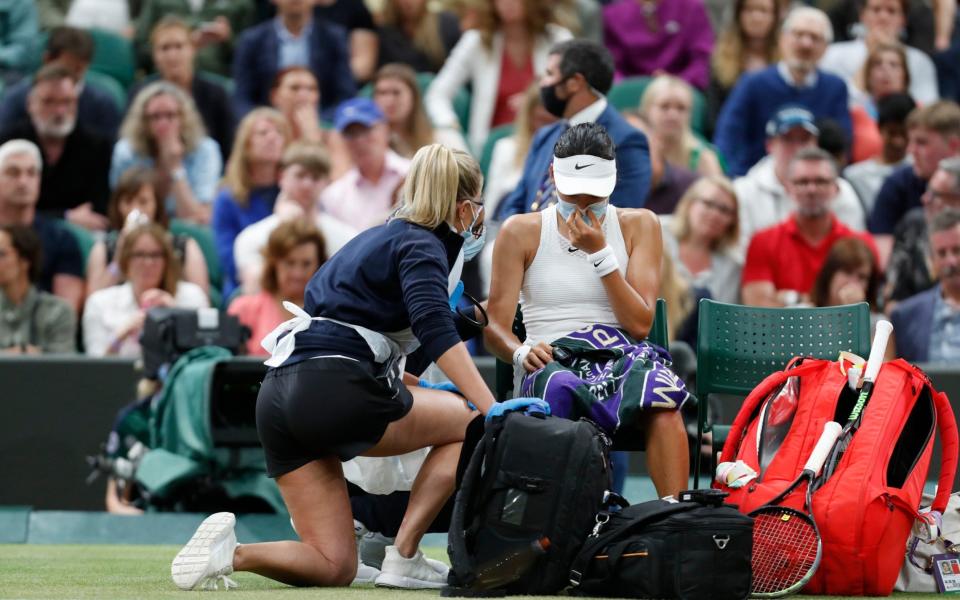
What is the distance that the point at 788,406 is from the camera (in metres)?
5.75

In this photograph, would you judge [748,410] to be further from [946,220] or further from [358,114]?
[358,114]

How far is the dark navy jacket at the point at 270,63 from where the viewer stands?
1174cm

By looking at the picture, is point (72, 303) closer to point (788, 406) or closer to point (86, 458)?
point (86, 458)

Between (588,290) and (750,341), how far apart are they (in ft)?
2.85

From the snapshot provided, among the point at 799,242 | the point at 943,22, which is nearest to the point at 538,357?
the point at 799,242

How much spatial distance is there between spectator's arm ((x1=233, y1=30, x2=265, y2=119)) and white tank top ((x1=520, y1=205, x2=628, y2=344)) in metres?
6.06

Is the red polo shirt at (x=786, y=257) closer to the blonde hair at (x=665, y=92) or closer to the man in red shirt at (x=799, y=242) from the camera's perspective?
the man in red shirt at (x=799, y=242)

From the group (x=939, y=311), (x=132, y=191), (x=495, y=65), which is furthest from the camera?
(x=495, y=65)

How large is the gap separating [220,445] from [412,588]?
113 inches

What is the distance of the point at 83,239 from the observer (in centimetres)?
1000

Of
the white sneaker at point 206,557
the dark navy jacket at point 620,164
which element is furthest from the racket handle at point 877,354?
the white sneaker at point 206,557

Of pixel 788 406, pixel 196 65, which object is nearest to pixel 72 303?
pixel 196 65

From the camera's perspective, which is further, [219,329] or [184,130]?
[184,130]

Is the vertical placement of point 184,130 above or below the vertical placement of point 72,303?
above
